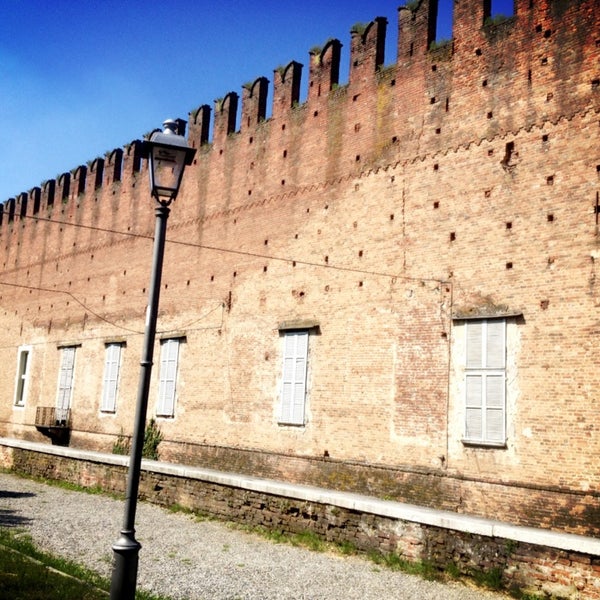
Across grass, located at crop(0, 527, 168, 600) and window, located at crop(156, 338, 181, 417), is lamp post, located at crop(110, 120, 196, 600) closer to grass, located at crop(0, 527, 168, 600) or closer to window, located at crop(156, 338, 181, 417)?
grass, located at crop(0, 527, 168, 600)

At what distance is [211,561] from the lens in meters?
8.98

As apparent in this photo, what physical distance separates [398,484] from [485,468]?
1594 millimetres

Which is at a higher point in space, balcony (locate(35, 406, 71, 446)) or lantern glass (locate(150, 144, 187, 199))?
lantern glass (locate(150, 144, 187, 199))

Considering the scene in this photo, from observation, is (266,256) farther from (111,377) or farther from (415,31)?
(111,377)

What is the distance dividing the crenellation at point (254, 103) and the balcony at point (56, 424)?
9.85 m

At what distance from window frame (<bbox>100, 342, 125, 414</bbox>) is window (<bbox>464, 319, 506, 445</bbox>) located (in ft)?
34.3

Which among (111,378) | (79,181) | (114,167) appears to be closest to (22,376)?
(111,378)

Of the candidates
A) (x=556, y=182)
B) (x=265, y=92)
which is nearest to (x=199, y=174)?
(x=265, y=92)

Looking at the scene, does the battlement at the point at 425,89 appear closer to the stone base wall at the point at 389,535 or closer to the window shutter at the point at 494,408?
the window shutter at the point at 494,408

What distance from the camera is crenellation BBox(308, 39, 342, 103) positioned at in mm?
14336

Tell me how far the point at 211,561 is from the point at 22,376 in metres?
15.3

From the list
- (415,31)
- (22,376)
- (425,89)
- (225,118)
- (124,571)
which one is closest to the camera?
(124,571)

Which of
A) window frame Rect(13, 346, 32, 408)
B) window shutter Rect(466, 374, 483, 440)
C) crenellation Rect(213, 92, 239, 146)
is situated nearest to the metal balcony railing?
window frame Rect(13, 346, 32, 408)

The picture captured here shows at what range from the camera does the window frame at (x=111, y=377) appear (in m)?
18.0
